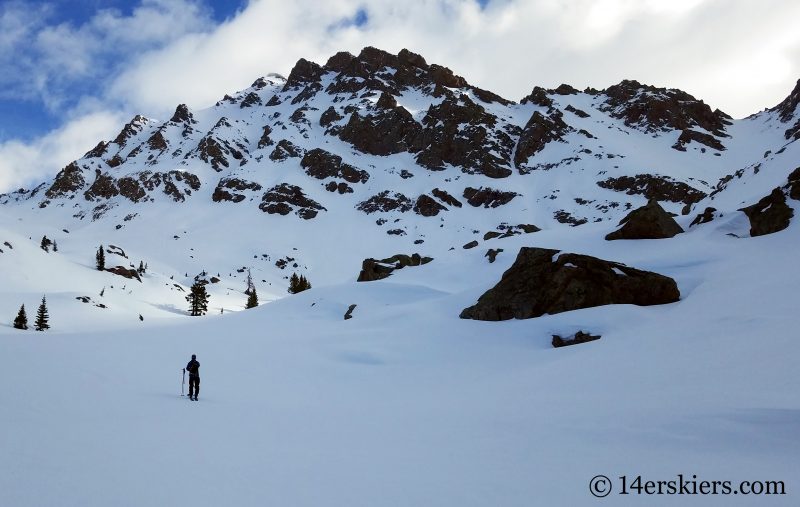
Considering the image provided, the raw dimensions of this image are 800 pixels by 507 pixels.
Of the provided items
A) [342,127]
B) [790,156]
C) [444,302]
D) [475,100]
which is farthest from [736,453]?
[475,100]

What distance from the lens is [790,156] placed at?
4172 cm

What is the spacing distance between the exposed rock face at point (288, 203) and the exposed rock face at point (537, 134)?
225 ft

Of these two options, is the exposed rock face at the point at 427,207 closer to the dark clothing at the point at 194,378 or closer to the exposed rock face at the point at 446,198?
the exposed rock face at the point at 446,198

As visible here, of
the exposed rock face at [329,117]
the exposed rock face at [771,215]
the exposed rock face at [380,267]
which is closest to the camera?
the exposed rock face at [771,215]

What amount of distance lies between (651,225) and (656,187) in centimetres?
10466

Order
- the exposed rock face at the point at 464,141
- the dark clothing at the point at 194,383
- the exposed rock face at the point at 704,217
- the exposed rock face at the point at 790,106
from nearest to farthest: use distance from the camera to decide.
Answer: the dark clothing at the point at 194,383, the exposed rock face at the point at 704,217, the exposed rock face at the point at 464,141, the exposed rock face at the point at 790,106

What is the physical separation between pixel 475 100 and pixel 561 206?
261ft

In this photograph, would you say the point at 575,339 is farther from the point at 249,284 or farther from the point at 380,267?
the point at 249,284

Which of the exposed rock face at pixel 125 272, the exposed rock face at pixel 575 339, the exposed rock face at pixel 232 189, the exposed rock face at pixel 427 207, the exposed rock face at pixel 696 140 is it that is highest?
the exposed rock face at pixel 696 140

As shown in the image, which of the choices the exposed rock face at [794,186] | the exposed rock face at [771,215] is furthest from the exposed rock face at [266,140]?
the exposed rock face at [794,186]

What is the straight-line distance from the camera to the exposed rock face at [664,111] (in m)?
160

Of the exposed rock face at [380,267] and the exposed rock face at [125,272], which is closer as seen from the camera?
the exposed rock face at [380,267]

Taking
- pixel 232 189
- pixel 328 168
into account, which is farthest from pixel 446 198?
pixel 232 189

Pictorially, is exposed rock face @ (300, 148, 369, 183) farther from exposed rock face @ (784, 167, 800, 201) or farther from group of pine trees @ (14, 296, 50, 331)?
exposed rock face @ (784, 167, 800, 201)
